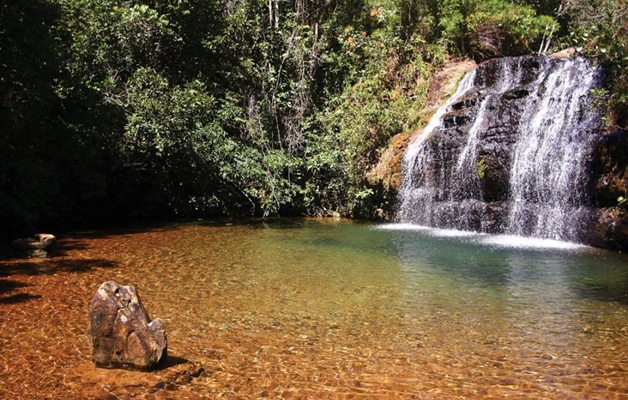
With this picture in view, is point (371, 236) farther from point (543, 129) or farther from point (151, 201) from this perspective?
point (151, 201)

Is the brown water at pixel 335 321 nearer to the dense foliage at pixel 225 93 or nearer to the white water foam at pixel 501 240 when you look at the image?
the white water foam at pixel 501 240

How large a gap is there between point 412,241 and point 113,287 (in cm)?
797

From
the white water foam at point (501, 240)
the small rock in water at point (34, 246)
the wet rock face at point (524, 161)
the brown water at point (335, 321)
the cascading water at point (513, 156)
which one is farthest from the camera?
the cascading water at point (513, 156)

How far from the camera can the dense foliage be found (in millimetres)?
11555

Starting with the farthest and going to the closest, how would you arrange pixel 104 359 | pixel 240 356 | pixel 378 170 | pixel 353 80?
pixel 353 80
pixel 378 170
pixel 240 356
pixel 104 359

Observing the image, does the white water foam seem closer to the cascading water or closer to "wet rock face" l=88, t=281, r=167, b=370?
the cascading water

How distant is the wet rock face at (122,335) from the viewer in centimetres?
460

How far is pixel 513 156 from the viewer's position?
13203mm

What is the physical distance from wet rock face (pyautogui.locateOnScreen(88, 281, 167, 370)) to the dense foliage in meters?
7.63

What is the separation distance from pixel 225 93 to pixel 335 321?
40.3ft

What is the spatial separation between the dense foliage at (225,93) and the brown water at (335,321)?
3416mm

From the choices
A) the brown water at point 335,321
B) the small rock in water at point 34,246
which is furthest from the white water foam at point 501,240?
the small rock in water at point 34,246

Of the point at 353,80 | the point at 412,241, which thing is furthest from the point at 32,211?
the point at 353,80

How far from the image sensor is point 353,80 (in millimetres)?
19562
